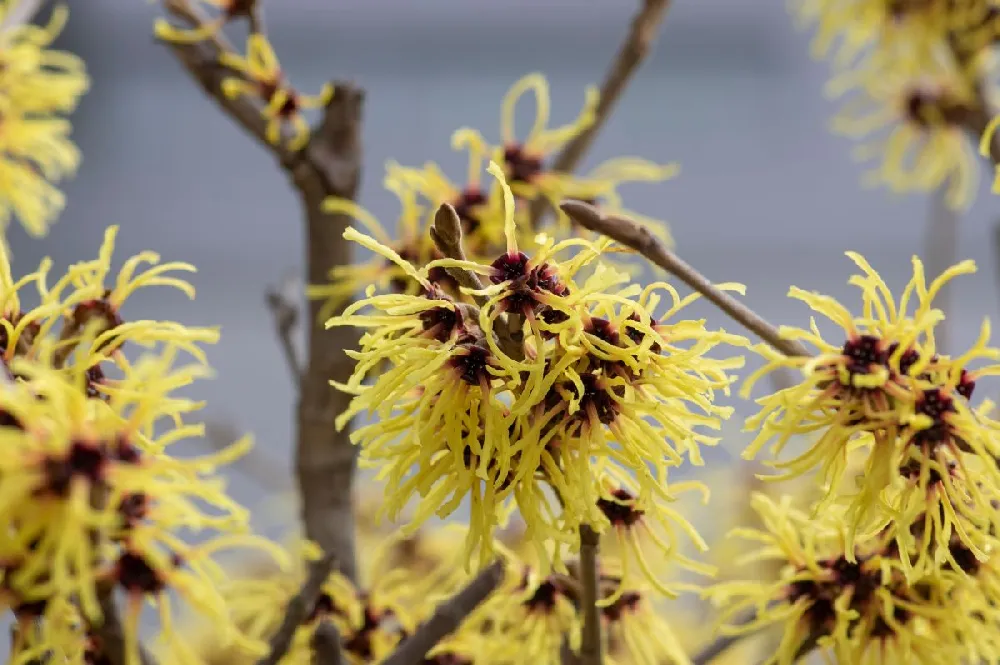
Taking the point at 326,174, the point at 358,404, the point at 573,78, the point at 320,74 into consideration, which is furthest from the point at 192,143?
the point at 358,404

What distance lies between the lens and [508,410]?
310mm

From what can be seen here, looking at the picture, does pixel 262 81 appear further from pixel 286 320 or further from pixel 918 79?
pixel 918 79

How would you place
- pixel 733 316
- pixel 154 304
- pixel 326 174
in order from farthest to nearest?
pixel 154 304, pixel 326 174, pixel 733 316

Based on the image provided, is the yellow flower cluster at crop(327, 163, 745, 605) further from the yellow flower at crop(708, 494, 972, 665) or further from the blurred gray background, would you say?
the blurred gray background

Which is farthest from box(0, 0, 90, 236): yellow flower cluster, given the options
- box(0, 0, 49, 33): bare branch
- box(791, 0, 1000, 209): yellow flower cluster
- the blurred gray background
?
the blurred gray background

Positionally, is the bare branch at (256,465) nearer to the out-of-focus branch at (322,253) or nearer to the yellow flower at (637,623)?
the out-of-focus branch at (322,253)

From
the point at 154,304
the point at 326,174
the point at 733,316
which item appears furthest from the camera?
the point at 154,304

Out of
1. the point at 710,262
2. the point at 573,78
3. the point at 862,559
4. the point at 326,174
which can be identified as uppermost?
the point at 573,78

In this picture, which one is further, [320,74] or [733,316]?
[320,74]

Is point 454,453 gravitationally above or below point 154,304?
below

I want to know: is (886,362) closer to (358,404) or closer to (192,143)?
(358,404)

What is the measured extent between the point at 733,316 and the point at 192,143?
2104 millimetres

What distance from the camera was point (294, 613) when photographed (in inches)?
13.5

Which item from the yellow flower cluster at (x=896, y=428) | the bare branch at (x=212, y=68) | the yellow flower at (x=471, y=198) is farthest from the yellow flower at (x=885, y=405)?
the bare branch at (x=212, y=68)
